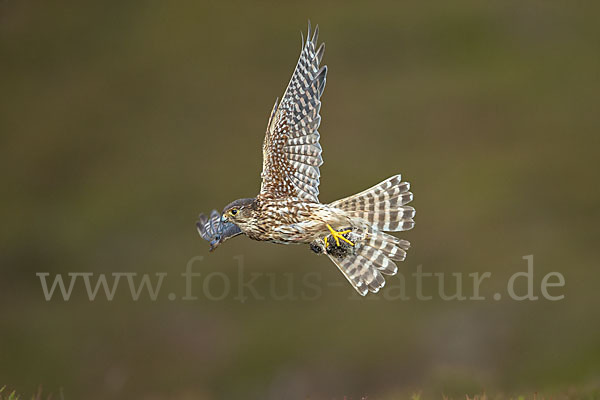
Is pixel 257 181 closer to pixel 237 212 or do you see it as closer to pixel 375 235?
pixel 375 235

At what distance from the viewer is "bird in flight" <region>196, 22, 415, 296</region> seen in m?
6.88

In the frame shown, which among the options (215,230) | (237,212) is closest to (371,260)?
(237,212)

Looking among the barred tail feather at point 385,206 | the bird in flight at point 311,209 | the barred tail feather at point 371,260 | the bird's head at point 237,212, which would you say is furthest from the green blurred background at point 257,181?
the bird's head at point 237,212

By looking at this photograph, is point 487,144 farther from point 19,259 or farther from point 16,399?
point 16,399

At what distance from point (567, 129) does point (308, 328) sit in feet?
52.4

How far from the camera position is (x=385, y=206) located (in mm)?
7199

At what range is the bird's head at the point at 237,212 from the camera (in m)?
6.91

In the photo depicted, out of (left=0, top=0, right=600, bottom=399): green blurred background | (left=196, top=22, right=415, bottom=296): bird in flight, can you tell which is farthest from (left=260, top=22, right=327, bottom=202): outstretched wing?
(left=0, top=0, right=600, bottom=399): green blurred background

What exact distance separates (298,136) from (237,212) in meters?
1.10

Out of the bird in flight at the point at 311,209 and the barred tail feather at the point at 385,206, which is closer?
the bird in flight at the point at 311,209

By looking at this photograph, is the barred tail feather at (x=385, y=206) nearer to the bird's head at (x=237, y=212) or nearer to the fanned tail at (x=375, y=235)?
the fanned tail at (x=375, y=235)

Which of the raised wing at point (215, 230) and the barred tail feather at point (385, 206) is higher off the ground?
the barred tail feather at point (385, 206)

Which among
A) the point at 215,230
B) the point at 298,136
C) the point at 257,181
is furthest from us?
the point at 257,181

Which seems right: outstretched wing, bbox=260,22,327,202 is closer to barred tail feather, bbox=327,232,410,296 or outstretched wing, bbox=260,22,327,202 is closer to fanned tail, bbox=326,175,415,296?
fanned tail, bbox=326,175,415,296
